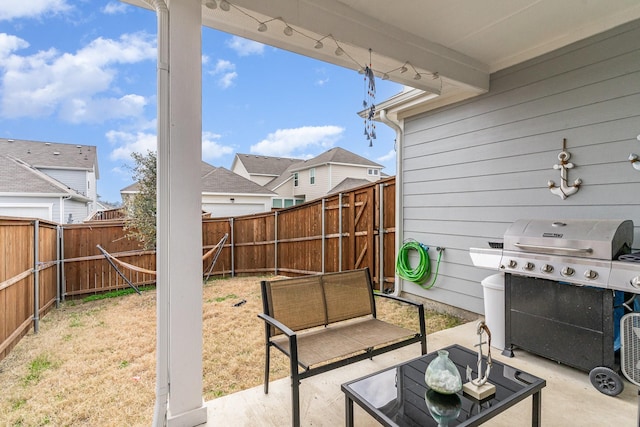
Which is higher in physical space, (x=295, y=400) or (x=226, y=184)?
(x=226, y=184)

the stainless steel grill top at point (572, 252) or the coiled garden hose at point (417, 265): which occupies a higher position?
the stainless steel grill top at point (572, 252)

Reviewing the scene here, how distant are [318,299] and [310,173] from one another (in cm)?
1216

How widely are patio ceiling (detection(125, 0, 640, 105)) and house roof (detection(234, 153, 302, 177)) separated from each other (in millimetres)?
12947

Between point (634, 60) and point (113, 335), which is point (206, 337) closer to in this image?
point (113, 335)

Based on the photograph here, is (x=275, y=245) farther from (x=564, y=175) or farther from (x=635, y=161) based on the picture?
(x=635, y=161)

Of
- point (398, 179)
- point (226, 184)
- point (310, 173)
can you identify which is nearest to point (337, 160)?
point (310, 173)

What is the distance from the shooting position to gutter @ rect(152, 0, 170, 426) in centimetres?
173

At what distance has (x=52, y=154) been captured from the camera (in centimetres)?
332

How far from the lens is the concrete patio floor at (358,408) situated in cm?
184

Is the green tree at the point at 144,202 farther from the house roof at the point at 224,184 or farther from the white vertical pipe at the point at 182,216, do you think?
the house roof at the point at 224,184

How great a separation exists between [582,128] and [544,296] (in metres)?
1.58

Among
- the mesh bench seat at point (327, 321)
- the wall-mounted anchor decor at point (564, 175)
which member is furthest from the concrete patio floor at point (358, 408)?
the wall-mounted anchor decor at point (564, 175)

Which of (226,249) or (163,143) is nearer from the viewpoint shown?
(163,143)

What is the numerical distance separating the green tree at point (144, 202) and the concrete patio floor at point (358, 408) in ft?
13.5
